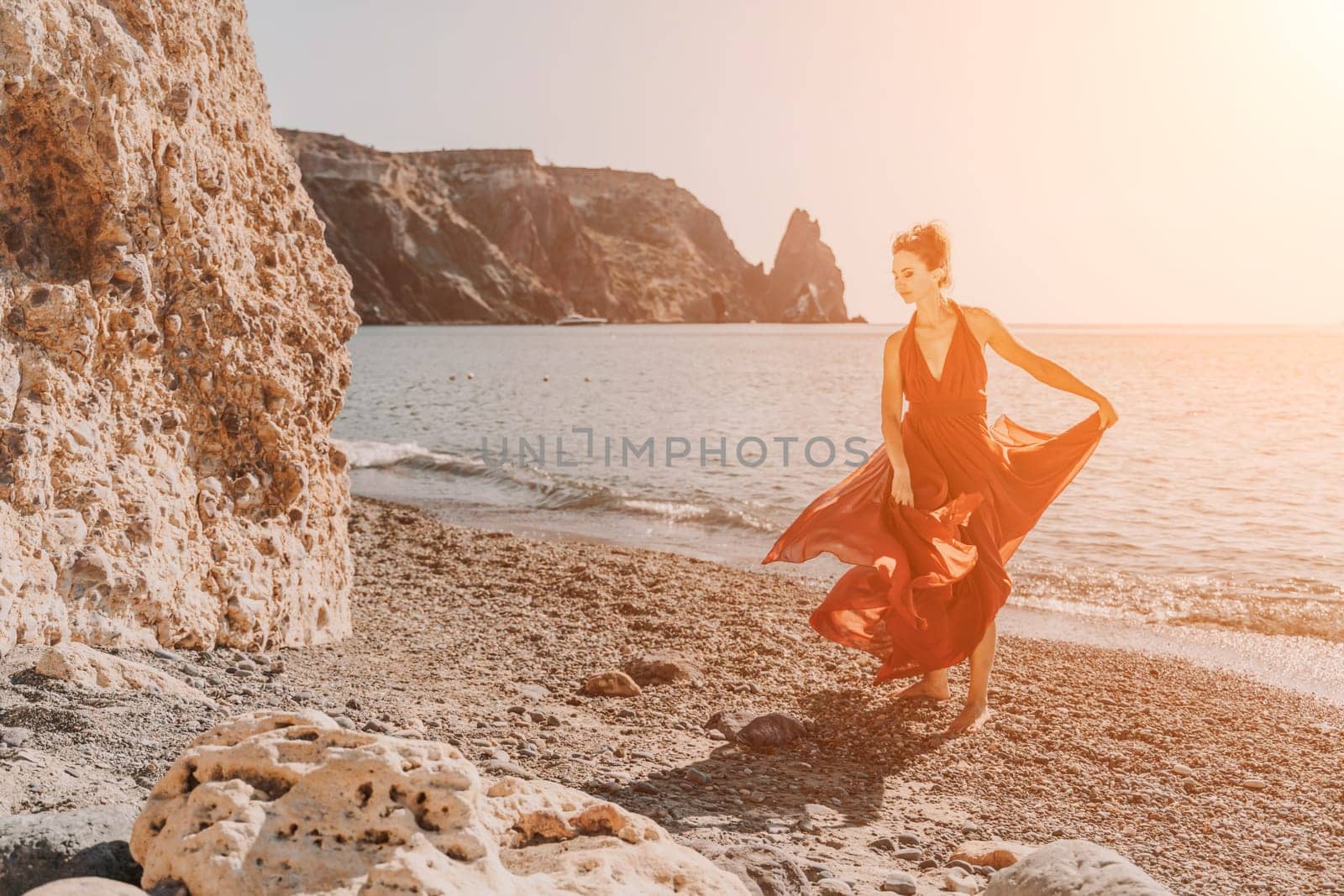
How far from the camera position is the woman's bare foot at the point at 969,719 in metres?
5.10

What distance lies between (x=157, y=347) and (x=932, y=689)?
14.0 feet

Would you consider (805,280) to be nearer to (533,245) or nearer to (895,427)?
(533,245)

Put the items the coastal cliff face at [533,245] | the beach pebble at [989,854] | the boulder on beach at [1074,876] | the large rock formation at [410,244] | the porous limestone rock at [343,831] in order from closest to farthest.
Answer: the porous limestone rock at [343,831] → the boulder on beach at [1074,876] → the beach pebble at [989,854] → the large rock formation at [410,244] → the coastal cliff face at [533,245]

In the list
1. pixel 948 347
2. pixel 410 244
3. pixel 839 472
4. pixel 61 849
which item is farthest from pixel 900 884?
pixel 410 244

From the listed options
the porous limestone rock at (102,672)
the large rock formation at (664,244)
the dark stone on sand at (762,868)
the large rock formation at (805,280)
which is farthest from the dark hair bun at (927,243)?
the large rock formation at (805,280)

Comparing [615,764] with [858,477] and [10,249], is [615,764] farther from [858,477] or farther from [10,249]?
[10,249]

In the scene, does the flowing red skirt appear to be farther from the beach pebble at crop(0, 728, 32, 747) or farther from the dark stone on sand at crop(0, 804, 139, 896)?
the dark stone on sand at crop(0, 804, 139, 896)

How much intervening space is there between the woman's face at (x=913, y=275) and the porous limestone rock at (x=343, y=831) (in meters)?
3.30

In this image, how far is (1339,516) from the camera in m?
13.3

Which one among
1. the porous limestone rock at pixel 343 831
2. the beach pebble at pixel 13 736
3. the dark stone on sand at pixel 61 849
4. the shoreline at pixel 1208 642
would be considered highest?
the porous limestone rock at pixel 343 831

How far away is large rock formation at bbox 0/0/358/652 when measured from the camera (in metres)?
4.21

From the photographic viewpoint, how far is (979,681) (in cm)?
524

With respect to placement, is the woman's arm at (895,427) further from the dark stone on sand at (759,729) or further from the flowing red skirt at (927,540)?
the dark stone on sand at (759,729)

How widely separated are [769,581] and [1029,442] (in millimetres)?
3878
